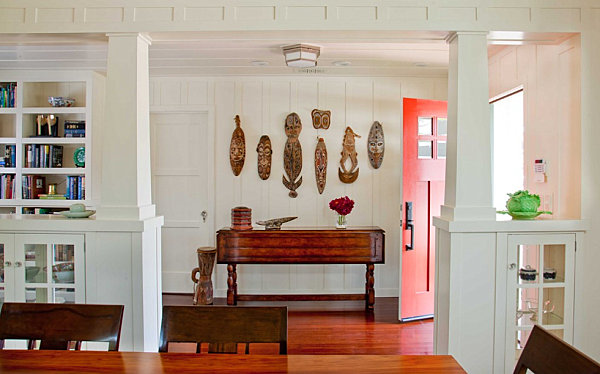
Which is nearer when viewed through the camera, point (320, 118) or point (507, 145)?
point (507, 145)

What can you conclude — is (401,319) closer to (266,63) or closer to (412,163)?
(412,163)

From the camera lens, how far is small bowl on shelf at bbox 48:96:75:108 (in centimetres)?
406

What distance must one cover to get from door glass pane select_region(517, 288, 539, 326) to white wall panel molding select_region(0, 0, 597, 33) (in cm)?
151

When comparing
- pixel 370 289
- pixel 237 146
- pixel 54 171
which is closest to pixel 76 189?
pixel 54 171

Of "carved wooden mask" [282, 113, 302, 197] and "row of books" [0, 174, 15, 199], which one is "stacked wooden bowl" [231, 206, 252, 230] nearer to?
"carved wooden mask" [282, 113, 302, 197]

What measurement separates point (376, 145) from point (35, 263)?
3.15 metres

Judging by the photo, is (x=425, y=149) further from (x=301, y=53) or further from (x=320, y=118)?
(x=301, y=53)

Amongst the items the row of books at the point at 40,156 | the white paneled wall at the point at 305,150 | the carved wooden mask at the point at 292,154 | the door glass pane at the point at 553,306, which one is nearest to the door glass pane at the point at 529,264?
the door glass pane at the point at 553,306

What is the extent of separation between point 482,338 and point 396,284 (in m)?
2.10

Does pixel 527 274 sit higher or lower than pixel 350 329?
higher

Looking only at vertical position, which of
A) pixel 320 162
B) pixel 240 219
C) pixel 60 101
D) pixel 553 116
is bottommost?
pixel 240 219

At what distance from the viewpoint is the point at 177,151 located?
4520 millimetres

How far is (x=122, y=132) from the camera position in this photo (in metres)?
2.46

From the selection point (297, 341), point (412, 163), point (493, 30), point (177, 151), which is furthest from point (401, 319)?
point (177, 151)
